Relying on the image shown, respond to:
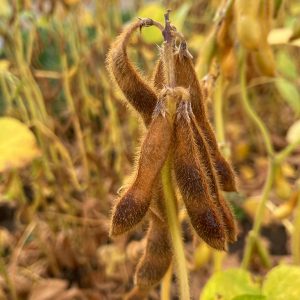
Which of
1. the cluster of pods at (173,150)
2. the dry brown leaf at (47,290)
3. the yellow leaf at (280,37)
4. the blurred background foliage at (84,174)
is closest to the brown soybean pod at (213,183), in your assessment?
the cluster of pods at (173,150)

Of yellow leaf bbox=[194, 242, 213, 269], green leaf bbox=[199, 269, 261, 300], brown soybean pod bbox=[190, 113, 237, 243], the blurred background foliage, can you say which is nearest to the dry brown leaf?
the blurred background foliage

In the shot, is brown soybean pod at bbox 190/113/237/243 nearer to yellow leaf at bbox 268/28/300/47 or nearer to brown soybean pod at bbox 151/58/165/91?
brown soybean pod at bbox 151/58/165/91

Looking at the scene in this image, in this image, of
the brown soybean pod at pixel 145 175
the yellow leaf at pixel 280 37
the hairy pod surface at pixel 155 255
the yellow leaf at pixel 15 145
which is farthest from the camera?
the yellow leaf at pixel 280 37

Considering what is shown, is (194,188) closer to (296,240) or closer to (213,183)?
(213,183)

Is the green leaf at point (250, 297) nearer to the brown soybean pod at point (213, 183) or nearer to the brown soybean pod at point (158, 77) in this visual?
the brown soybean pod at point (213, 183)

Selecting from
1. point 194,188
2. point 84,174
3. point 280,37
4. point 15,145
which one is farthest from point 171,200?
point 84,174
